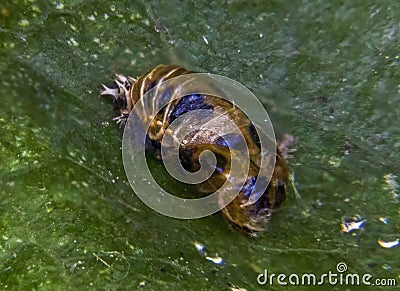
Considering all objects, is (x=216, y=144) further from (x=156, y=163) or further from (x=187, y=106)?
(x=156, y=163)

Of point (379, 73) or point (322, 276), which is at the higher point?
point (379, 73)

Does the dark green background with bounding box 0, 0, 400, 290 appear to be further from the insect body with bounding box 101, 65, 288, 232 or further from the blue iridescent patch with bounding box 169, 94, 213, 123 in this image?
the blue iridescent patch with bounding box 169, 94, 213, 123

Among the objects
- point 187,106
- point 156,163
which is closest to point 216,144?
point 187,106

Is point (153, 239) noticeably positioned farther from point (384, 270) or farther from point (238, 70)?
point (384, 270)

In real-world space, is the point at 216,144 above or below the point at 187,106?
below

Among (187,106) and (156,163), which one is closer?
(187,106)

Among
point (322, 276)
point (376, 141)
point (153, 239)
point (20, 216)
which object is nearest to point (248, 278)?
point (322, 276)
